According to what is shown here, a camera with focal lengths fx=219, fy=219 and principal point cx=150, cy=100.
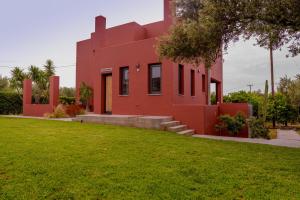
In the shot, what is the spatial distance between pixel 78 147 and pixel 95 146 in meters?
0.46

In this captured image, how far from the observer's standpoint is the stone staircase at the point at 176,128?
942 centimetres

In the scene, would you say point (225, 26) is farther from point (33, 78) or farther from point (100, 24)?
point (33, 78)

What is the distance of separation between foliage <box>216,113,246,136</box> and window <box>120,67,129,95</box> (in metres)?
5.52

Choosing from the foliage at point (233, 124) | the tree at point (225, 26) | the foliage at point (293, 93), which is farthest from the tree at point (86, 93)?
the foliage at point (293, 93)

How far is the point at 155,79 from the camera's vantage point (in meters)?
11.6

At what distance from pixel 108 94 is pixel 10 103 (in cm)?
1382

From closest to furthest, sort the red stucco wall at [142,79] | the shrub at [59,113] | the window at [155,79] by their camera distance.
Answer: the red stucco wall at [142,79], the window at [155,79], the shrub at [59,113]

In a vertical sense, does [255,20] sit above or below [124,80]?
above

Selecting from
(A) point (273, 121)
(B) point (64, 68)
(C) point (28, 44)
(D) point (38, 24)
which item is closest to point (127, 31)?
(D) point (38, 24)

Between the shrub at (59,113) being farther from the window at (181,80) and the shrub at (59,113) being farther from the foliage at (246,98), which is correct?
the foliage at (246,98)

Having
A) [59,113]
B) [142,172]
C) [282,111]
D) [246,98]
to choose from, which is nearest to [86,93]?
[59,113]

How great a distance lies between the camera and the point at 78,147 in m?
5.93

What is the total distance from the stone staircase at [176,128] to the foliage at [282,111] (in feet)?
27.9

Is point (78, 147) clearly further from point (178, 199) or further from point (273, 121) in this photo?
point (273, 121)
